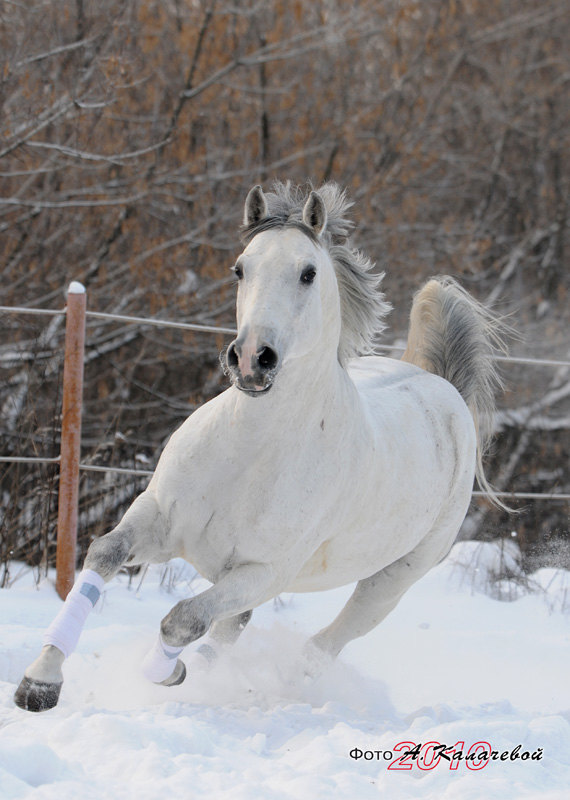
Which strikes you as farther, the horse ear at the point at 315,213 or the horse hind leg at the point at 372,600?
the horse hind leg at the point at 372,600

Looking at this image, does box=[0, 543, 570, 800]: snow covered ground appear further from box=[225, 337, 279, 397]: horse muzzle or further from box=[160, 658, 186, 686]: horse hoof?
box=[225, 337, 279, 397]: horse muzzle

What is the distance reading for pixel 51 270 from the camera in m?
8.12

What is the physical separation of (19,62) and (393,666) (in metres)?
5.04

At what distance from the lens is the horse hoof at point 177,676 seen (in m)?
2.76

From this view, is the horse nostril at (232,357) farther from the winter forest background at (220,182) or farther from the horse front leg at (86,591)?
the winter forest background at (220,182)

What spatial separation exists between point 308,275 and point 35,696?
4.52ft

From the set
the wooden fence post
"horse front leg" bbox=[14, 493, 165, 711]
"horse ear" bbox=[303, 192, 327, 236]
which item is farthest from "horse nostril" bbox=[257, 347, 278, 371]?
the wooden fence post

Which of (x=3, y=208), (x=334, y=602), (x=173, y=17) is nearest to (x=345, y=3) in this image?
(x=173, y=17)

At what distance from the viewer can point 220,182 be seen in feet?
30.5

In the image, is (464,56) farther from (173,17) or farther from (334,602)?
(334,602)

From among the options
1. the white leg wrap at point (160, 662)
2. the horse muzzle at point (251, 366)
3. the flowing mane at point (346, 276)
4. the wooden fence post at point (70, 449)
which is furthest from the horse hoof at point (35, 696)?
the wooden fence post at point (70, 449)

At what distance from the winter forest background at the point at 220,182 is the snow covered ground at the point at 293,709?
0.94 meters

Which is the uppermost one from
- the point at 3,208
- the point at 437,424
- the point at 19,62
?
the point at 19,62

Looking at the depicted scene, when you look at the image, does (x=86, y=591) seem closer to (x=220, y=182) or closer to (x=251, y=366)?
(x=251, y=366)
